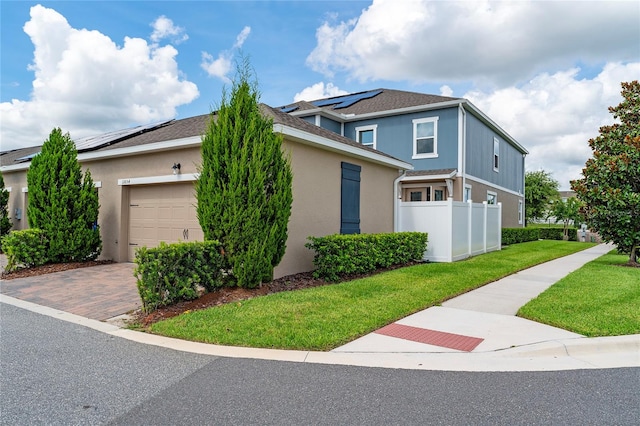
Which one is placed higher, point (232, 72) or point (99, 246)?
point (232, 72)

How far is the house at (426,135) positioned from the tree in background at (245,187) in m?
10.4

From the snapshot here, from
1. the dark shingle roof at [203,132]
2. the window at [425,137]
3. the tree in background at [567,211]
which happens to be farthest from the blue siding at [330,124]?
the tree in background at [567,211]

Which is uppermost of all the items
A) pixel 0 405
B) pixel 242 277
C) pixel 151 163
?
pixel 151 163

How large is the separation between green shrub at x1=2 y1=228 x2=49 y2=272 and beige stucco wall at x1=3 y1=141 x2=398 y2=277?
1.79 metres

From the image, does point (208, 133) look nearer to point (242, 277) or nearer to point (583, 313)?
point (242, 277)

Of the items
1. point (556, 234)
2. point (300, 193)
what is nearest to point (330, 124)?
point (300, 193)

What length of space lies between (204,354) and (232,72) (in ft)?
17.7

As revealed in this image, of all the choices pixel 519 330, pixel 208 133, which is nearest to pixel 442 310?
pixel 519 330

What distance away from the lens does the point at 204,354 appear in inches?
177

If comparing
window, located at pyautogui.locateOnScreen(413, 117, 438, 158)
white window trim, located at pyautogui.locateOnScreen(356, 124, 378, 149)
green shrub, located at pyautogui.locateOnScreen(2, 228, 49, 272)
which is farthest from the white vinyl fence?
green shrub, located at pyautogui.locateOnScreen(2, 228, 49, 272)

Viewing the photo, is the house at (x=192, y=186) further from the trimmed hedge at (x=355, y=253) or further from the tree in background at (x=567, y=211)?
the tree in background at (x=567, y=211)

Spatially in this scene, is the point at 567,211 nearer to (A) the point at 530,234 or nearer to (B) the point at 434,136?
(A) the point at 530,234

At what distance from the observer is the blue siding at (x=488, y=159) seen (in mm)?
18297

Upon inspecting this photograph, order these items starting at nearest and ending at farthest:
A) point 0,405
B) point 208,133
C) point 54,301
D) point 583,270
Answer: point 0,405, point 54,301, point 208,133, point 583,270
